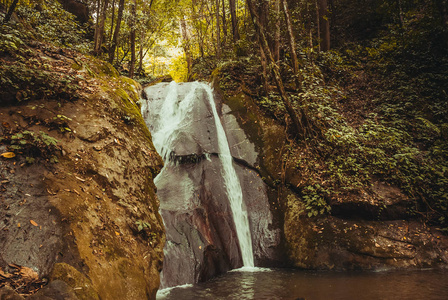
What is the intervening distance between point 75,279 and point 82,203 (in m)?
1.21

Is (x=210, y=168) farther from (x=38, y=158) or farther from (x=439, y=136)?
(x=439, y=136)

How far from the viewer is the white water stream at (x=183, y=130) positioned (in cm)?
706

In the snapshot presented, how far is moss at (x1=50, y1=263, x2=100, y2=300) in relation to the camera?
8.77ft

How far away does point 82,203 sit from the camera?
370 cm

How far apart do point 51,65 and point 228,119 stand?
18.2ft

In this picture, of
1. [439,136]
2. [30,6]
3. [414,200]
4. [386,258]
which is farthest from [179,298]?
[30,6]

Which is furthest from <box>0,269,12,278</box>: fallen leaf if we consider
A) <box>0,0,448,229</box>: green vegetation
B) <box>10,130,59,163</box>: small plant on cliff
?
<box>0,0,448,229</box>: green vegetation

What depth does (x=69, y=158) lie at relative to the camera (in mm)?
4246

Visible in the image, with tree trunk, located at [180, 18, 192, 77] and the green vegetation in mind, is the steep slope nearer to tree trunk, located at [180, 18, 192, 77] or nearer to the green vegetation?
the green vegetation

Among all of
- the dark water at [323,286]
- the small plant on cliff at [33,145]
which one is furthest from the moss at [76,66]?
the dark water at [323,286]

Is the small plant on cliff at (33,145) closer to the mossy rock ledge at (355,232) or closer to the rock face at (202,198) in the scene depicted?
the rock face at (202,198)

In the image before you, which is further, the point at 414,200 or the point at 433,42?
the point at 433,42

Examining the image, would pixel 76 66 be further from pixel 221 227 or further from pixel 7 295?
pixel 7 295

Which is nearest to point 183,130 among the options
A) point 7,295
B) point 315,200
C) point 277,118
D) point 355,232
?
point 277,118
